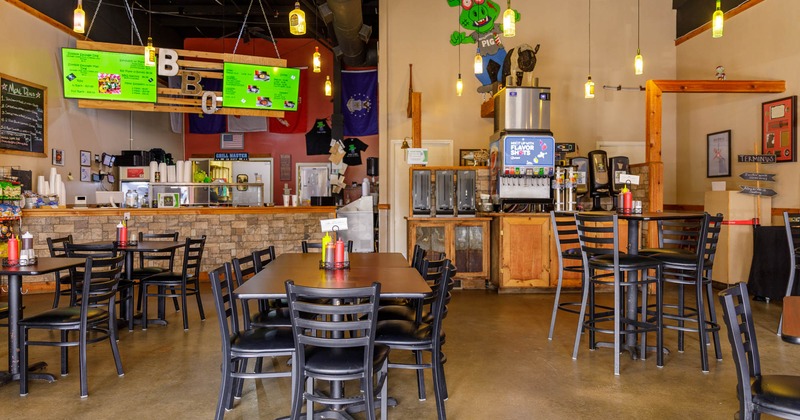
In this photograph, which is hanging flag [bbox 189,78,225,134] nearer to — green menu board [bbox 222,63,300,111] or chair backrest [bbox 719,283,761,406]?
green menu board [bbox 222,63,300,111]

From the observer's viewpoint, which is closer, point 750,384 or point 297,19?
point 750,384

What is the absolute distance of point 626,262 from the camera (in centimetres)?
388

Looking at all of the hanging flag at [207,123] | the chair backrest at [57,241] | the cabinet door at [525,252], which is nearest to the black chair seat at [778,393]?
the cabinet door at [525,252]

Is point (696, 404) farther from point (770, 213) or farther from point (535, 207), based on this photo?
point (770, 213)

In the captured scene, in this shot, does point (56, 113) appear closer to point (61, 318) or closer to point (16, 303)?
point (16, 303)

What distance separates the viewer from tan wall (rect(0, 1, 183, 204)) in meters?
6.85

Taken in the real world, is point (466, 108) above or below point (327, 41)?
below

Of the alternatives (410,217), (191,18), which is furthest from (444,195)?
(191,18)

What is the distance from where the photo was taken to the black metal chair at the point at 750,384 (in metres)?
1.83

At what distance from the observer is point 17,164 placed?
6.96m

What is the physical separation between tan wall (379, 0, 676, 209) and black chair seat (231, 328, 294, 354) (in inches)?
247

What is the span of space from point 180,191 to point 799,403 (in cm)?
879

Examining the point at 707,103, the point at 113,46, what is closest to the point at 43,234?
the point at 113,46

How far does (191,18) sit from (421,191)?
7.03 metres
